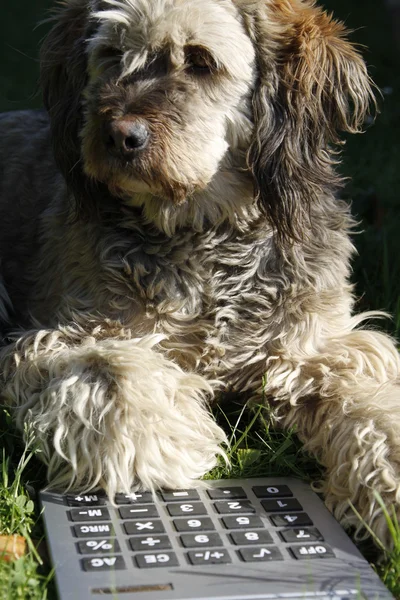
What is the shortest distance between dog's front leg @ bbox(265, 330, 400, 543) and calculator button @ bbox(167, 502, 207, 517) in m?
0.40

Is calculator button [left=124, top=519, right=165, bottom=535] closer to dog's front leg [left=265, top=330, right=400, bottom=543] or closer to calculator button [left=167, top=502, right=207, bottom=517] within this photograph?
calculator button [left=167, top=502, right=207, bottom=517]

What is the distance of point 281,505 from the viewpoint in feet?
9.24

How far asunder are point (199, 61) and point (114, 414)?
1.20m

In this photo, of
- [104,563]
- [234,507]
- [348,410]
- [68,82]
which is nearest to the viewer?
[104,563]

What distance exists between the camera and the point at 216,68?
309 centimetres

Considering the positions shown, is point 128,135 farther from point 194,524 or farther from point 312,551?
point 312,551

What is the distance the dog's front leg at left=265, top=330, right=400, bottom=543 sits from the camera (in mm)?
2797

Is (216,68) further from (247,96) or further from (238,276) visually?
(238,276)

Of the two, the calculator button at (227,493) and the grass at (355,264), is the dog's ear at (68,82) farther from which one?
the calculator button at (227,493)

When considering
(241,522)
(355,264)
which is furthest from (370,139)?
(241,522)

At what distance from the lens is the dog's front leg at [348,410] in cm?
280

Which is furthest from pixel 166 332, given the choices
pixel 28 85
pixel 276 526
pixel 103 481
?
pixel 28 85

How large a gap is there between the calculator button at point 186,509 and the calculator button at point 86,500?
0.69 ft

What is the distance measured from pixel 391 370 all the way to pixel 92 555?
141cm
